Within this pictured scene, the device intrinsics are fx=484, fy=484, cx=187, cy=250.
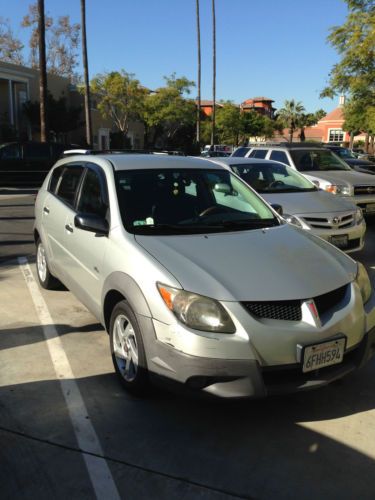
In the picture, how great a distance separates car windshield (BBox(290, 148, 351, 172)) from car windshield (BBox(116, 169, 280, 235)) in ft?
18.7

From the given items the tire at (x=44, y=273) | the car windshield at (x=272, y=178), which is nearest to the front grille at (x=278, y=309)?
the tire at (x=44, y=273)

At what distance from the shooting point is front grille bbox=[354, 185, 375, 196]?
926 centimetres

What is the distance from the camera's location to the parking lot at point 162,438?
2582mm

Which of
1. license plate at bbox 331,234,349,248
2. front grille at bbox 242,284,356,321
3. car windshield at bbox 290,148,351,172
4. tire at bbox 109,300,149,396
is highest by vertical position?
car windshield at bbox 290,148,351,172

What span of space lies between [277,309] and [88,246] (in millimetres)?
1791

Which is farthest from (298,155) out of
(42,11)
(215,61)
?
(215,61)

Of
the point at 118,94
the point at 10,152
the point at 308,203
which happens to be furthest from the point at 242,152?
the point at 118,94

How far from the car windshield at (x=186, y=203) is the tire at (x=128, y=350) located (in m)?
0.65

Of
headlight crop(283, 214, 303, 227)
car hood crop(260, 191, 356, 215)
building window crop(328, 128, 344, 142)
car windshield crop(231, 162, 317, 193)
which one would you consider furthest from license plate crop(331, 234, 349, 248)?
building window crop(328, 128, 344, 142)

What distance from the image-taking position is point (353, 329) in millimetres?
3127

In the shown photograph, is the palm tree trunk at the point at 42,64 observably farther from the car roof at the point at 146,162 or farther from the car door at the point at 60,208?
the car roof at the point at 146,162

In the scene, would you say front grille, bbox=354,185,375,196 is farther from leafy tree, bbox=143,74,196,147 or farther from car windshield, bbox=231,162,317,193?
leafy tree, bbox=143,74,196,147

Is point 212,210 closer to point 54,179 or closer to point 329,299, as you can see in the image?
point 329,299

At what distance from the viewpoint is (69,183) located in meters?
5.00
